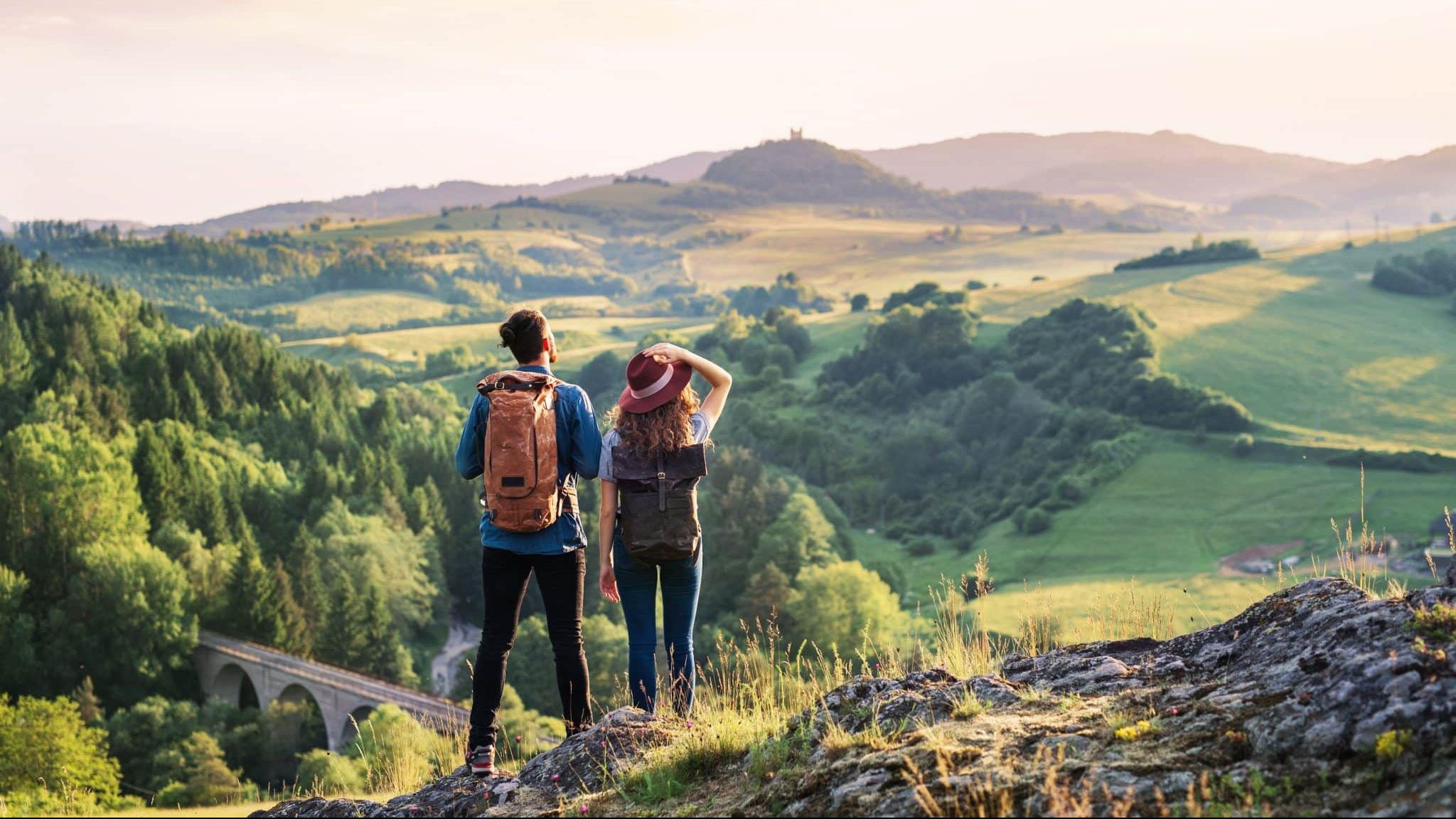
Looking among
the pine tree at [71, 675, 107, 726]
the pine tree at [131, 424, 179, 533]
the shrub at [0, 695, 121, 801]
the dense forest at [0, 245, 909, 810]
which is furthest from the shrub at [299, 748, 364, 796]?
the pine tree at [131, 424, 179, 533]

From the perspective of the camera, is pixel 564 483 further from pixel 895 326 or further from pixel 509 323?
pixel 895 326

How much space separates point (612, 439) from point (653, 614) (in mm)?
1213

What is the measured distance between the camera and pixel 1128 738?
18.3ft

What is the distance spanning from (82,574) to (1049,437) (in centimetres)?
8074

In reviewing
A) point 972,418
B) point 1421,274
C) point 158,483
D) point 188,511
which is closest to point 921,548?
point 972,418

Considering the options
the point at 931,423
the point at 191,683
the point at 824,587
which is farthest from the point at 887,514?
the point at 191,683

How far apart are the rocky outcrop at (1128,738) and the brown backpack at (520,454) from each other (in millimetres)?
1392

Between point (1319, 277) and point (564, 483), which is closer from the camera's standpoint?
point (564, 483)

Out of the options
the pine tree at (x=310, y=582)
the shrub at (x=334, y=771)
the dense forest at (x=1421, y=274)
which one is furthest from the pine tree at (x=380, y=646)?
the dense forest at (x=1421, y=274)

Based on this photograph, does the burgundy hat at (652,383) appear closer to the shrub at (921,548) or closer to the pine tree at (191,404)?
→ the shrub at (921,548)

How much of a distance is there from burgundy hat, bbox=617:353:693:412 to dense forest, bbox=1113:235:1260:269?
158196 millimetres

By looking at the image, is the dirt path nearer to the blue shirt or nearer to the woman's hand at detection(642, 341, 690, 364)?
the woman's hand at detection(642, 341, 690, 364)

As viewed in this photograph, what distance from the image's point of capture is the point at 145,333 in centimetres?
9594

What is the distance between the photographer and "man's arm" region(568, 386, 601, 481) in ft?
24.5
